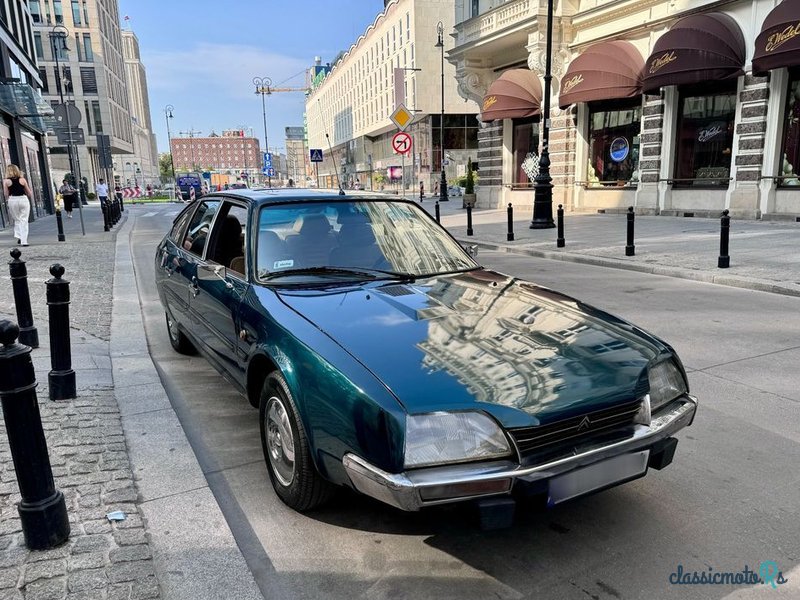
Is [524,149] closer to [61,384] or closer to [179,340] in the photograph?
[179,340]

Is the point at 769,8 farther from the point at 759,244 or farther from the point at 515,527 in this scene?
the point at 515,527

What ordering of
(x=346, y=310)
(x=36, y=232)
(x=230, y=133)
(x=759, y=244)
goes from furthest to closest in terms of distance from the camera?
(x=230, y=133) < (x=36, y=232) < (x=759, y=244) < (x=346, y=310)

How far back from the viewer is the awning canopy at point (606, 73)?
19.3 metres

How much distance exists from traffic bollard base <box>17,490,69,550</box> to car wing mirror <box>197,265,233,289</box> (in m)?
1.57

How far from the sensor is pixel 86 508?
2.90 meters

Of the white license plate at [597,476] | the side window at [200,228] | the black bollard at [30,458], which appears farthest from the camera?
the side window at [200,228]

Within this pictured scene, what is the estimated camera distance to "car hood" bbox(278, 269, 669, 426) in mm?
2312

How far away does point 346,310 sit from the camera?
9.96 feet

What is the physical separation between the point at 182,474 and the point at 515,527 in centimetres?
182

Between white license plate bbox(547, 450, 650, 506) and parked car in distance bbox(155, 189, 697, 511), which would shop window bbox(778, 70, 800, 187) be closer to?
parked car in distance bbox(155, 189, 697, 511)

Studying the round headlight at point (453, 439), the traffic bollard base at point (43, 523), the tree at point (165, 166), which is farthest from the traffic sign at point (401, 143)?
the tree at point (165, 166)

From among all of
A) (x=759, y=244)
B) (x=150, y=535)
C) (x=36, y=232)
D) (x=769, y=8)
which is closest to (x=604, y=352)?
(x=150, y=535)

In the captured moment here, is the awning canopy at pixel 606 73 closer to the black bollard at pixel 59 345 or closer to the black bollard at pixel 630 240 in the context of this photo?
the black bollard at pixel 630 240

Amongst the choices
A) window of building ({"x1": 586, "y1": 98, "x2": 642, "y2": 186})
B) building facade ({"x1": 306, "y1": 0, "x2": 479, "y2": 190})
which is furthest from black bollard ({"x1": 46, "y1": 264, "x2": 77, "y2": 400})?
building facade ({"x1": 306, "y1": 0, "x2": 479, "y2": 190})
